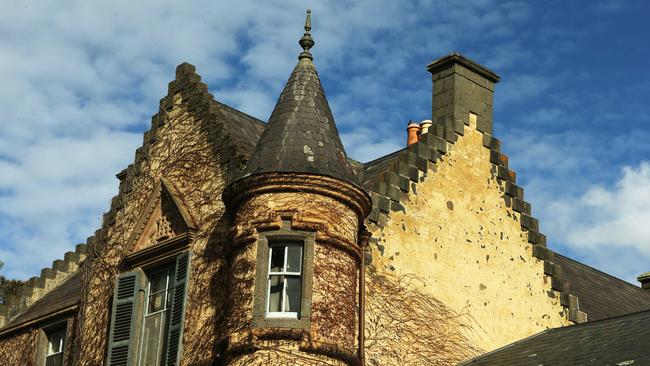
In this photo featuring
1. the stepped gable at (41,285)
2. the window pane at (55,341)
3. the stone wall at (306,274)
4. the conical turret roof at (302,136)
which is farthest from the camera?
the stepped gable at (41,285)

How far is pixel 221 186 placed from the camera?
20828 millimetres

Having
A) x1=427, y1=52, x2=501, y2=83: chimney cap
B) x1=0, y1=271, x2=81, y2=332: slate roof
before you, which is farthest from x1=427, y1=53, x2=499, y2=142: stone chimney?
x1=0, y1=271, x2=81, y2=332: slate roof

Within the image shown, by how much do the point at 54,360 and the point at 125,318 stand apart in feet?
13.5

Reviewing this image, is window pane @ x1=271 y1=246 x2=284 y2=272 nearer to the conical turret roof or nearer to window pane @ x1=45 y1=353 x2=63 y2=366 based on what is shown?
the conical turret roof

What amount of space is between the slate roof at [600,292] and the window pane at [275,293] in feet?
29.0

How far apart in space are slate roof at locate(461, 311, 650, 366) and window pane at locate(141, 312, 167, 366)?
5381 millimetres

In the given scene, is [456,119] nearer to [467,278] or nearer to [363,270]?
[467,278]

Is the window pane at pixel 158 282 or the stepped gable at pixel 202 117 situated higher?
the stepped gable at pixel 202 117

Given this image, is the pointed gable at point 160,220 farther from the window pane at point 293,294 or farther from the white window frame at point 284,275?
the window pane at point 293,294

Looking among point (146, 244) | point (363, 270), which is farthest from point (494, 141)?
point (146, 244)

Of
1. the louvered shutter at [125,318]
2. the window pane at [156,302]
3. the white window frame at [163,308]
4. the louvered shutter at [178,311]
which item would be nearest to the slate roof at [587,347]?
the louvered shutter at [178,311]

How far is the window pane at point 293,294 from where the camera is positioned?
1855cm

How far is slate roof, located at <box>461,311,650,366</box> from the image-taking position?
17125mm

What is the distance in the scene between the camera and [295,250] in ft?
62.1
